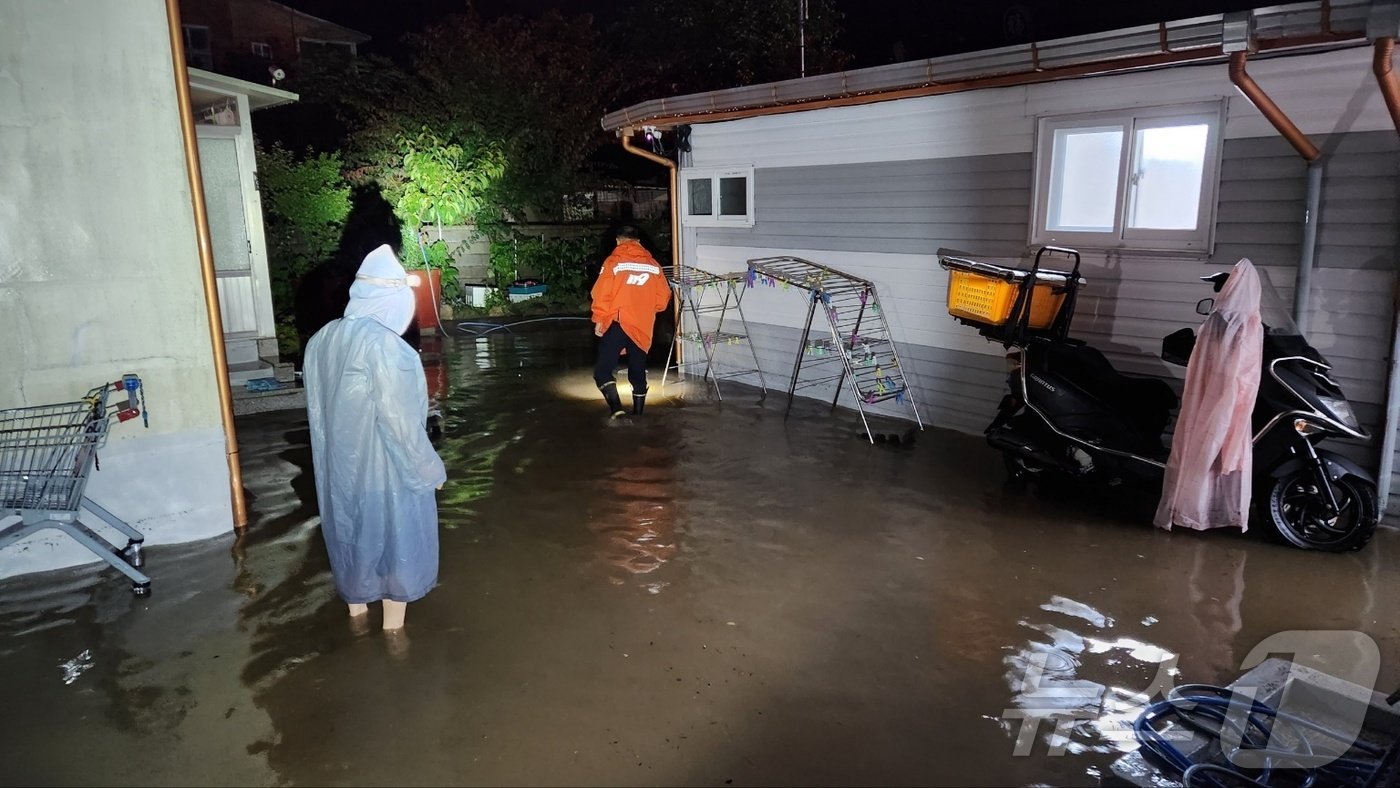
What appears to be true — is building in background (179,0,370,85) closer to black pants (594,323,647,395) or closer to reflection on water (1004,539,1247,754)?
black pants (594,323,647,395)

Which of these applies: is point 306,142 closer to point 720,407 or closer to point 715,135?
point 715,135

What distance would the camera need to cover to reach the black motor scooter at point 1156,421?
5.00 meters

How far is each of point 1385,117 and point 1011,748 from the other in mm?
4481

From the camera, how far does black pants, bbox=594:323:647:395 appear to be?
27.3ft

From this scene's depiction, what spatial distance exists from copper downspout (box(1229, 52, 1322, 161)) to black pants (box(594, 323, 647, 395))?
5.04m

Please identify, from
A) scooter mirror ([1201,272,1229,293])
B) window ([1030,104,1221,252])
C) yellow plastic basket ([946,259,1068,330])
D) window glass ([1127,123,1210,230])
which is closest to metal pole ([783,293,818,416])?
yellow plastic basket ([946,259,1068,330])

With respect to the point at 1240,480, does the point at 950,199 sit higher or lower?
higher

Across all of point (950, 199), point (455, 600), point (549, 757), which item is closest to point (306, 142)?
point (950, 199)

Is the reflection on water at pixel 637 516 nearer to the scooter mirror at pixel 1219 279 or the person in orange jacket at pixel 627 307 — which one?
the person in orange jacket at pixel 627 307

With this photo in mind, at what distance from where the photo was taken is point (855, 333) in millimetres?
8031

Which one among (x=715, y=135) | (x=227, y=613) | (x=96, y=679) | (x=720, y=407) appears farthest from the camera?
(x=715, y=135)

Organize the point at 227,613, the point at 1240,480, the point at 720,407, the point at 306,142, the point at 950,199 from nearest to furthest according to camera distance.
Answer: the point at 227,613 → the point at 1240,480 → the point at 950,199 → the point at 720,407 → the point at 306,142

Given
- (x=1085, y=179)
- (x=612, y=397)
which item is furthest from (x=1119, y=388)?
(x=612, y=397)

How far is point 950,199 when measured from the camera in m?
7.54
